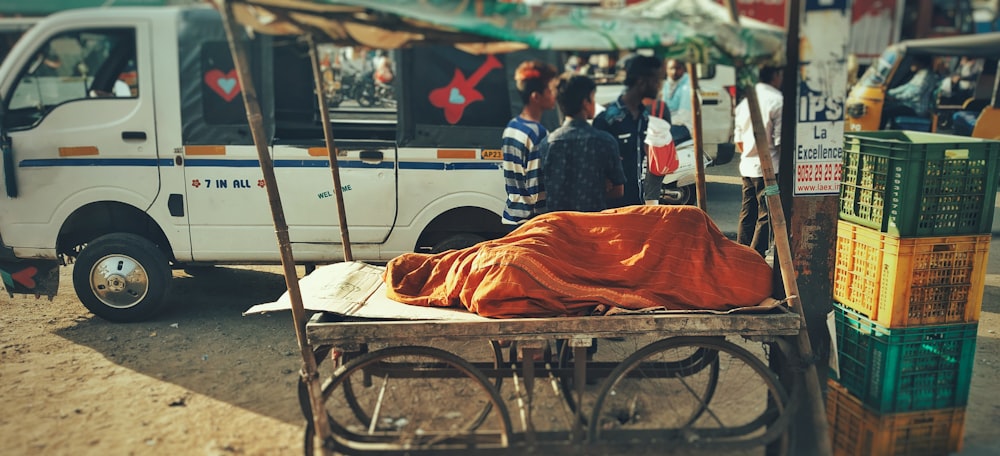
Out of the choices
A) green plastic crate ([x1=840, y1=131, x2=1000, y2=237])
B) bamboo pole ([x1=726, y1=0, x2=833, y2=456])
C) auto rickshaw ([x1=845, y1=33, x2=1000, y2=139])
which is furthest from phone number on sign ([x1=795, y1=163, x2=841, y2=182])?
auto rickshaw ([x1=845, y1=33, x2=1000, y2=139])

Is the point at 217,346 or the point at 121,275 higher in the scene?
the point at 121,275

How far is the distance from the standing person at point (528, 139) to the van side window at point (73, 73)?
8.87ft

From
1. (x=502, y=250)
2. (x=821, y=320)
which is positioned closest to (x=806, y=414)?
(x=821, y=320)

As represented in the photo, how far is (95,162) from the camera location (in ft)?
18.6

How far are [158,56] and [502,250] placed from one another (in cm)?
321

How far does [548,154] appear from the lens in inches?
185

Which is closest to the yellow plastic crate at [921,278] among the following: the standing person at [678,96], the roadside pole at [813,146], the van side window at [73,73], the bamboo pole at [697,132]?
the roadside pole at [813,146]

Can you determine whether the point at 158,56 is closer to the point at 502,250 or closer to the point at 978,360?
the point at 502,250

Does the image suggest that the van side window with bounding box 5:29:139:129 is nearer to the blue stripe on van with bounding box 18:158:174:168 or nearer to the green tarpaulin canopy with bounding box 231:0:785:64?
the blue stripe on van with bounding box 18:158:174:168

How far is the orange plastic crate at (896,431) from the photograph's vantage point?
3.78m

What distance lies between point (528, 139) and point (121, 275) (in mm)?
3099

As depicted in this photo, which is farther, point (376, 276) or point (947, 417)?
point (376, 276)

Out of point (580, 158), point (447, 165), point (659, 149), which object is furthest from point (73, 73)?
point (659, 149)

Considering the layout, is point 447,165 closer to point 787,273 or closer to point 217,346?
point 217,346
